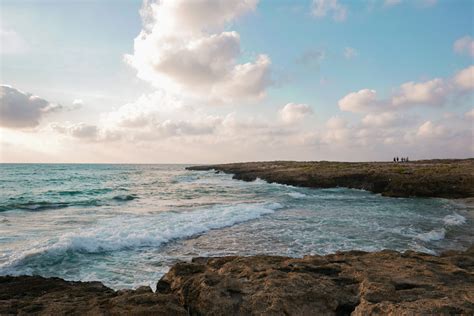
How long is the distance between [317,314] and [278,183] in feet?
154

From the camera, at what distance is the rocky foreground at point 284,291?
4.87m

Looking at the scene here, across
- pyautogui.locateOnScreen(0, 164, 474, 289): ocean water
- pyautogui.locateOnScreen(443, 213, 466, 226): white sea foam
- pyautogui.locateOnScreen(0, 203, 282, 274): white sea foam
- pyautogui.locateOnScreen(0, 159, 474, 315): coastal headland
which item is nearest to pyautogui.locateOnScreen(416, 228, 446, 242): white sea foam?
pyautogui.locateOnScreen(0, 164, 474, 289): ocean water

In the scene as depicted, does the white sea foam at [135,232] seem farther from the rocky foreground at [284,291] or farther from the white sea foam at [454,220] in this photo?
the white sea foam at [454,220]

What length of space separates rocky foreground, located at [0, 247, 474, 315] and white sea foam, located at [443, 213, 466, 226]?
11.8 metres

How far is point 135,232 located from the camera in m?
14.9

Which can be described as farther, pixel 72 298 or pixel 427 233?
pixel 427 233

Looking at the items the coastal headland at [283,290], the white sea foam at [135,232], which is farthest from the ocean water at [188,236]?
the coastal headland at [283,290]

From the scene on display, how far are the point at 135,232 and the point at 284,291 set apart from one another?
11.2 m

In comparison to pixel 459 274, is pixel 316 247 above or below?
below

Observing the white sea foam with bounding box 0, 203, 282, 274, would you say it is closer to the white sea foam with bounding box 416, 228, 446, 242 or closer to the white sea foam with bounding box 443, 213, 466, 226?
the white sea foam with bounding box 416, 228, 446, 242

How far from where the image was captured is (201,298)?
17.4 ft

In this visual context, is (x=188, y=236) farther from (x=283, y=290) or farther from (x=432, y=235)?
(x=432, y=235)

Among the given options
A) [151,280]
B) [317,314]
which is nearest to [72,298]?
[151,280]

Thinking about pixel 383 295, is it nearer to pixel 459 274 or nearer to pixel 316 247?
pixel 459 274
